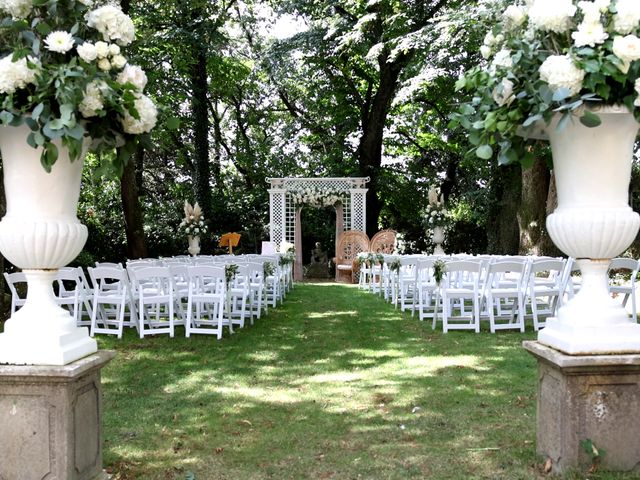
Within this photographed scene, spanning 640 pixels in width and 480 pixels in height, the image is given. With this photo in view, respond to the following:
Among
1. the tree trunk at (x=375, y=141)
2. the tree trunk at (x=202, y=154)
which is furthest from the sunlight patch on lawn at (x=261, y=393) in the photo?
the tree trunk at (x=202, y=154)

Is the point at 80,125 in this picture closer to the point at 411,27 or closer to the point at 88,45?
the point at 88,45

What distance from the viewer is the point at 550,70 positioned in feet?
8.08

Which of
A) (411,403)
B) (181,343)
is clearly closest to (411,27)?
(181,343)

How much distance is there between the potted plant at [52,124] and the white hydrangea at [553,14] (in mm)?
1811

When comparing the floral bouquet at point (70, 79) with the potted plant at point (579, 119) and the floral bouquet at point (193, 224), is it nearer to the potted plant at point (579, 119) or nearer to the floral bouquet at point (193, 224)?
the potted plant at point (579, 119)

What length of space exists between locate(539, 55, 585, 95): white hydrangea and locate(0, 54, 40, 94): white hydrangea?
2.18m

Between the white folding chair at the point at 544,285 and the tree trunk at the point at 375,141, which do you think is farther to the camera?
the tree trunk at the point at 375,141

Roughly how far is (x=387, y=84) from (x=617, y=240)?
17289 mm

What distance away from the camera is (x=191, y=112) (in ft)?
65.8

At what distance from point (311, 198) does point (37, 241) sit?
49.8ft

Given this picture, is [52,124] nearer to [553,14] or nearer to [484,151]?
[484,151]

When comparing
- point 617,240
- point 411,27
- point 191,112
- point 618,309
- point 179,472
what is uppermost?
point 411,27

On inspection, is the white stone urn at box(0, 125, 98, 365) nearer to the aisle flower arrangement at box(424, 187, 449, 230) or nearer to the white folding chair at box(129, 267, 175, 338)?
the white folding chair at box(129, 267, 175, 338)

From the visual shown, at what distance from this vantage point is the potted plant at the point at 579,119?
244 centimetres
